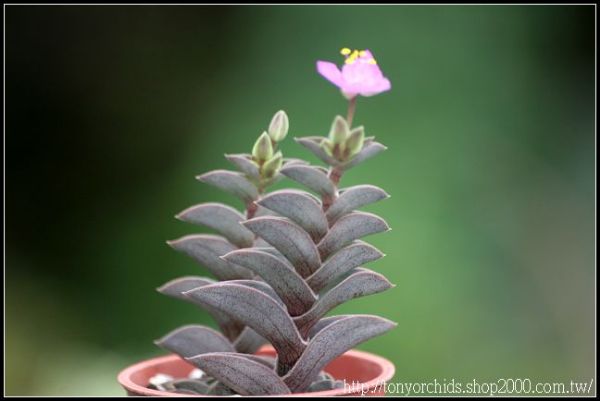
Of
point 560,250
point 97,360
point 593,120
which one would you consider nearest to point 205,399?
point 97,360

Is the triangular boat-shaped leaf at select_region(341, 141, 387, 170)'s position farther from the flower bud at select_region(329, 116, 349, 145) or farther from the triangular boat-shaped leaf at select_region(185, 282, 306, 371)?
the triangular boat-shaped leaf at select_region(185, 282, 306, 371)

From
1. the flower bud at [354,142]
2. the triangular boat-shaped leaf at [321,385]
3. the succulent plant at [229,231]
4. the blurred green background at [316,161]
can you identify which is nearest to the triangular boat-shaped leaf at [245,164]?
the succulent plant at [229,231]

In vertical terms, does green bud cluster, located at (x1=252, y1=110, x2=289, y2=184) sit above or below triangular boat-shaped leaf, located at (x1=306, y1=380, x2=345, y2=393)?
above

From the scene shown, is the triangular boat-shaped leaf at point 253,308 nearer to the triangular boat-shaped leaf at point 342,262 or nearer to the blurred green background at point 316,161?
the triangular boat-shaped leaf at point 342,262

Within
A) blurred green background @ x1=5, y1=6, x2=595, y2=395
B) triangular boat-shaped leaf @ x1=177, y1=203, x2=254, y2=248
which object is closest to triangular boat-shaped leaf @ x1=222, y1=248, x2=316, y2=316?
triangular boat-shaped leaf @ x1=177, y1=203, x2=254, y2=248

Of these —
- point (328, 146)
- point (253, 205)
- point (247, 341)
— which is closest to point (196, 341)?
point (247, 341)

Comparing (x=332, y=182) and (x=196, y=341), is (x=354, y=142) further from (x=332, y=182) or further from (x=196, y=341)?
(x=196, y=341)
